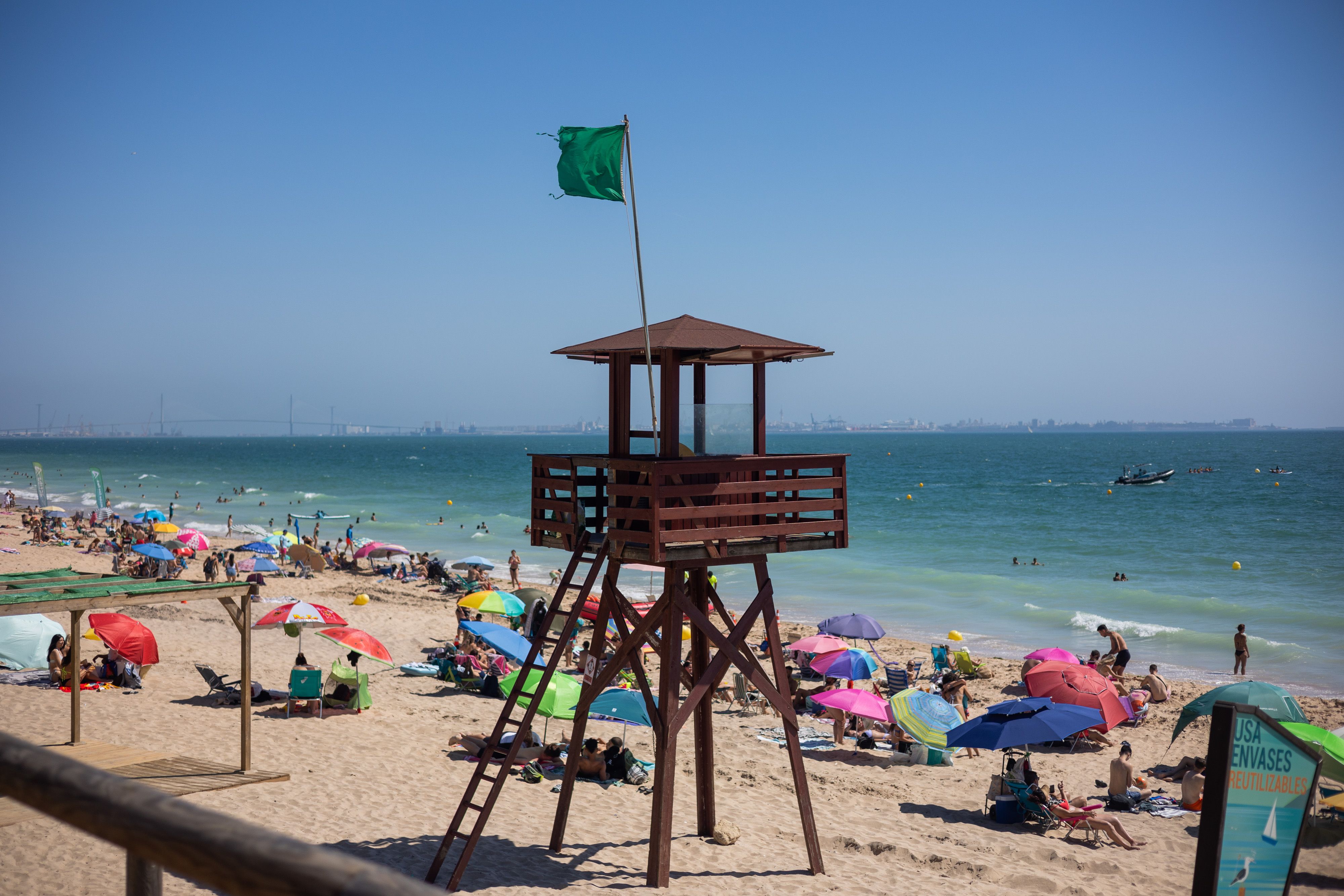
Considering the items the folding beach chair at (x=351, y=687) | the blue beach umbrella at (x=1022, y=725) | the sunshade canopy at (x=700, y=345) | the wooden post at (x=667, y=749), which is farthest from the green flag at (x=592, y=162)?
the folding beach chair at (x=351, y=687)

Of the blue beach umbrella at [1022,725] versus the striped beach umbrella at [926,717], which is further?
the striped beach umbrella at [926,717]

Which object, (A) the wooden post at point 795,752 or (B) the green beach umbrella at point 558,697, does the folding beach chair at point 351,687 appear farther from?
(A) the wooden post at point 795,752

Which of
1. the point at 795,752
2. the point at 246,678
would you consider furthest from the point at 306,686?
the point at 795,752

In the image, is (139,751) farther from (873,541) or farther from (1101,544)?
(1101,544)

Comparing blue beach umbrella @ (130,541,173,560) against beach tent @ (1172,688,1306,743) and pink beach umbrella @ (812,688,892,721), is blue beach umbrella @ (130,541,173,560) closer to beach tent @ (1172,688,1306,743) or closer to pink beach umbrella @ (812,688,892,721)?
pink beach umbrella @ (812,688,892,721)

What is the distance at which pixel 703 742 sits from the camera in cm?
1079

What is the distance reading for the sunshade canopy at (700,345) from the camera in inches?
358

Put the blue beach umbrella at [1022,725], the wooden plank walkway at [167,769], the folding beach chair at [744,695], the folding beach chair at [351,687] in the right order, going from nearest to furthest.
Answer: the wooden plank walkway at [167,769], the blue beach umbrella at [1022,725], the folding beach chair at [351,687], the folding beach chair at [744,695]

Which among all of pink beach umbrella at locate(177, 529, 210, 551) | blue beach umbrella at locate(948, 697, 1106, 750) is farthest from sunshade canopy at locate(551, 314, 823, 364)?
pink beach umbrella at locate(177, 529, 210, 551)

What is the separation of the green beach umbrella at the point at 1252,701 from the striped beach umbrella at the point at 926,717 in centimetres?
315

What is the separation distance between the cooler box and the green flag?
30.2 feet

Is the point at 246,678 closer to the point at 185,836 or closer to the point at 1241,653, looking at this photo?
the point at 185,836

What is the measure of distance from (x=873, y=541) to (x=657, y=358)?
4288 cm

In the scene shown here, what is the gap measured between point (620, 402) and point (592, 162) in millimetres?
2422
